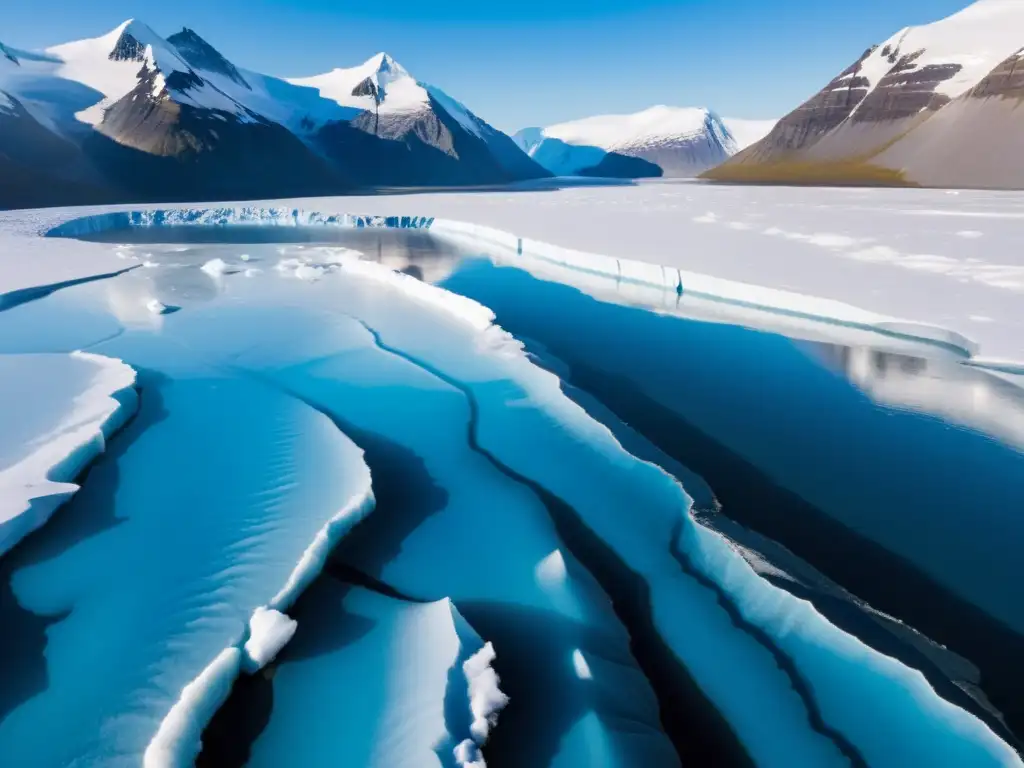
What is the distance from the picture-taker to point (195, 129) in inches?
3024

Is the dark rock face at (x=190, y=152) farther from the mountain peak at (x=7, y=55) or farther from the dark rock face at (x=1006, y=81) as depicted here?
the dark rock face at (x=1006, y=81)

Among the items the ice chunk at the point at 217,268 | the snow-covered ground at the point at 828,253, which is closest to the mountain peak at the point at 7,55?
the snow-covered ground at the point at 828,253

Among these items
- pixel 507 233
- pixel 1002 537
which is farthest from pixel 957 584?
pixel 507 233

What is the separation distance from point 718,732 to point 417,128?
137423mm

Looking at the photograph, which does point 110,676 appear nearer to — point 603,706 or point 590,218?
point 603,706

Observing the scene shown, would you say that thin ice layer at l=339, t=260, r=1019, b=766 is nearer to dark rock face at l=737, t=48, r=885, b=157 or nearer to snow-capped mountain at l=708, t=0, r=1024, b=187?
snow-capped mountain at l=708, t=0, r=1024, b=187

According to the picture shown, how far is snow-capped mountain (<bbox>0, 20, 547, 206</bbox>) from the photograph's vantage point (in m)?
65.4

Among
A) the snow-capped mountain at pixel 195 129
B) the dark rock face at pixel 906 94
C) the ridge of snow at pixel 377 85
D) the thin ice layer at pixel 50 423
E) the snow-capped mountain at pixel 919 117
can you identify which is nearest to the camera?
the thin ice layer at pixel 50 423

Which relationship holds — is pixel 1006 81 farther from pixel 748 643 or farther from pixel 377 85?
pixel 748 643

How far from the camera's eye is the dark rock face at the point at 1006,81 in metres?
98.6

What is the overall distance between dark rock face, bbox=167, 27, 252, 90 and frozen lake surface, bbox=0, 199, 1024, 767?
134927 millimetres

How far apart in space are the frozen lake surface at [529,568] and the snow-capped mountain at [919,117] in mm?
94631

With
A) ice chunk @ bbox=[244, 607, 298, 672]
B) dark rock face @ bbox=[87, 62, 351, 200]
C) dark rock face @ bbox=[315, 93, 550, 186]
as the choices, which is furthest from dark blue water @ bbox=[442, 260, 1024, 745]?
dark rock face @ bbox=[315, 93, 550, 186]

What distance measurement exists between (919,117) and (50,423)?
151616 millimetres
